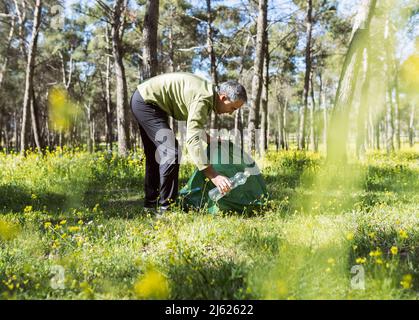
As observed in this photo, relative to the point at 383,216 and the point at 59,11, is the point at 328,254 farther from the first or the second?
the point at 59,11

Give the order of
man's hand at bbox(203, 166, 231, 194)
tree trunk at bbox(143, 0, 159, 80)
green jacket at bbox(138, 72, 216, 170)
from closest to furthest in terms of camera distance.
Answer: man's hand at bbox(203, 166, 231, 194) < green jacket at bbox(138, 72, 216, 170) < tree trunk at bbox(143, 0, 159, 80)

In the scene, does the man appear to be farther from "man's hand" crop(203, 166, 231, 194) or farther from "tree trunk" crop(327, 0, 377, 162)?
"tree trunk" crop(327, 0, 377, 162)

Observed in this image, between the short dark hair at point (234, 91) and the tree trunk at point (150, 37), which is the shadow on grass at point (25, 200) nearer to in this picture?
the short dark hair at point (234, 91)

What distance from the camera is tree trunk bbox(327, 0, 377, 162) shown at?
801cm

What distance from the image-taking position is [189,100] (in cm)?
389

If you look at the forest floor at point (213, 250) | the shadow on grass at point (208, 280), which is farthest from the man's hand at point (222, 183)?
the shadow on grass at point (208, 280)

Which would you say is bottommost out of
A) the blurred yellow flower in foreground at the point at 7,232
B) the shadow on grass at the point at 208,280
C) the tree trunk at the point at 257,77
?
the shadow on grass at the point at 208,280

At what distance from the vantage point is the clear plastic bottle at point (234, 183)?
445 cm

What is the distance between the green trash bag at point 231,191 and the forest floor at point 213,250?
0.15m

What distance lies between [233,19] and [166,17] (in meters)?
4.29

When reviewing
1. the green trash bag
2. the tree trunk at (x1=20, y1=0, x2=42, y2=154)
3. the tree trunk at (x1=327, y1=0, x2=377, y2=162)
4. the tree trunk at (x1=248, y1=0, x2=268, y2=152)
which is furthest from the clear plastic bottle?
the tree trunk at (x1=20, y1=0, x2=42, y2=154)

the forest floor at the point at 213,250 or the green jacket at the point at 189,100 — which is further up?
the green jacket at the point at 189,100

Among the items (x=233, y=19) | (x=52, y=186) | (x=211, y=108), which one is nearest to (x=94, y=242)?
(x=211, y=108)

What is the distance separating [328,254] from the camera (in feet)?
9.11
